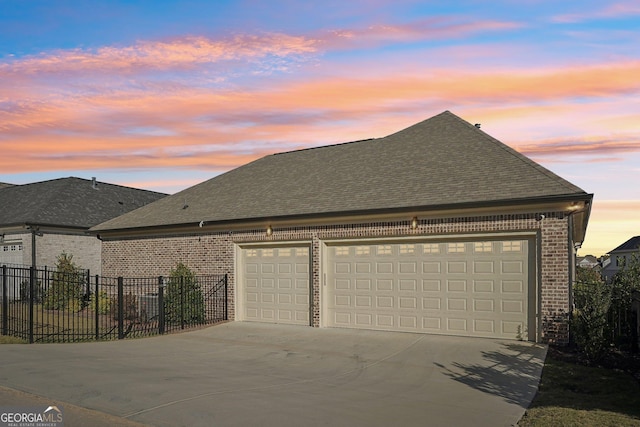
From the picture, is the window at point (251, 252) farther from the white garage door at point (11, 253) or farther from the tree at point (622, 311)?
the white garage door at point (11, 253)

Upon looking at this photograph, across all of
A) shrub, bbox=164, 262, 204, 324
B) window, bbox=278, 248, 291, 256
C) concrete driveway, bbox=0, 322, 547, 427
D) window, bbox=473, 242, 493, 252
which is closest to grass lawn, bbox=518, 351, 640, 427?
concrete driveway, bbox=0, 322, 547, 427

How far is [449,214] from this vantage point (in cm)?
1527

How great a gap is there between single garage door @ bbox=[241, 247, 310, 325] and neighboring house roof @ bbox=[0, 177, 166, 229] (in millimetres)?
15331

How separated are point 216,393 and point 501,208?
897cm

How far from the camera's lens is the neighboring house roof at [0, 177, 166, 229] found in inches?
1180

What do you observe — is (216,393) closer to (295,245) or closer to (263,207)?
(295,245)

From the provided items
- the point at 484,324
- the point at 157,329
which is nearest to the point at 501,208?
the point at 484,324

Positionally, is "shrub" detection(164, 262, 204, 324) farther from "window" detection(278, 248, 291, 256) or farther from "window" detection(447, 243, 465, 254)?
"window" detection(447, 243, 465, 254)

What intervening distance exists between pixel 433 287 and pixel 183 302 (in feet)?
27.5

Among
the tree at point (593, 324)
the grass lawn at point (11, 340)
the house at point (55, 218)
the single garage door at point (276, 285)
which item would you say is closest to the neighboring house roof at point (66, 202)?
the house at point (55, 218)

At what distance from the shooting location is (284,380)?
409 inches

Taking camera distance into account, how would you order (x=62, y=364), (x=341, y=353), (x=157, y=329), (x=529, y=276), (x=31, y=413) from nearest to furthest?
1. (x=31, y=413)
2. (x=62, y=364)
3. (x=341, y=353)
4. (x=529, y=276)
5. (x=157, y=329)

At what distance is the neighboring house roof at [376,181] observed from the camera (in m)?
15.4

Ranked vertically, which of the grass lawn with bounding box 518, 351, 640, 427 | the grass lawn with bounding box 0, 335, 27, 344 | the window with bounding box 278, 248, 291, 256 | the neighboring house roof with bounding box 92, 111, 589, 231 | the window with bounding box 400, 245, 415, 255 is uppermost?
the neighboring house roof with bounding box 92, 111, 589, 231
